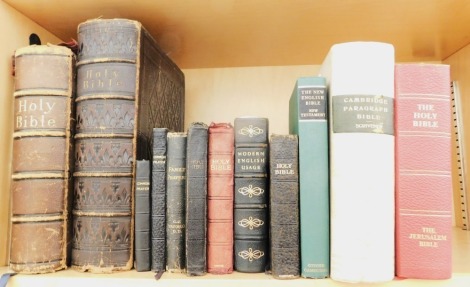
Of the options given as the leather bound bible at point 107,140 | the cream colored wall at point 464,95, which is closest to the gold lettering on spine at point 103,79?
the leather bound bible at point 107,140

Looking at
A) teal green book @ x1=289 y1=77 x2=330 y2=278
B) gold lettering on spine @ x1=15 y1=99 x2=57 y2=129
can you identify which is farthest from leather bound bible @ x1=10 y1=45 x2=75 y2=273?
teal green book @ x1=289 y1=77 x2=330 y2=278

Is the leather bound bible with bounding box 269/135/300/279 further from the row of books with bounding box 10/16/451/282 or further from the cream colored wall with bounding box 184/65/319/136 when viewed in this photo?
the cream colored wall with bounding box 184/65/319/136

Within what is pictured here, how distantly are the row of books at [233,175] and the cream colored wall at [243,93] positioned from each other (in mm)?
351

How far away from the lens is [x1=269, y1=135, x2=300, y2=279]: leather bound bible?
58 cm

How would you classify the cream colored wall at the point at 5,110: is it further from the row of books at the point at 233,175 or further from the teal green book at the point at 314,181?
the teal green book at the point at 314,181

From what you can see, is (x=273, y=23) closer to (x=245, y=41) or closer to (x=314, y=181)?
(x=245, y=41)

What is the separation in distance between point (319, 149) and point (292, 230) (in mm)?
128

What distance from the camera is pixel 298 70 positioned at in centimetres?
102

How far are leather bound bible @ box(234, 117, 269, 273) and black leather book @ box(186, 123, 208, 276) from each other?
52mm

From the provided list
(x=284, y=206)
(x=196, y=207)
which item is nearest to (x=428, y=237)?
(x=284, y=206)

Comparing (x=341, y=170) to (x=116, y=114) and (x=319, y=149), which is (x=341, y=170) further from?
(x=116, y=114)

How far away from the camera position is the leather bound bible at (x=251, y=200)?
0.61 metres

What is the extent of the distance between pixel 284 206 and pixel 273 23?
15.1 inches

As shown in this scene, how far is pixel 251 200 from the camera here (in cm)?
61
